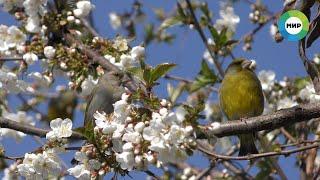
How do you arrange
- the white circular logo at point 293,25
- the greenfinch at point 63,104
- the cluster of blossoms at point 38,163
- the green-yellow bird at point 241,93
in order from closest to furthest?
the cluster of blossoms at point 38,163
the white circular logo at point 293,25
the green-yellow bird at point 241,93
the greenfinch at point 63,104

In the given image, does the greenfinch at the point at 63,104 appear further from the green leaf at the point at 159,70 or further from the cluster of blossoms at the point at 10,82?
the green leaf at the point at 159,70

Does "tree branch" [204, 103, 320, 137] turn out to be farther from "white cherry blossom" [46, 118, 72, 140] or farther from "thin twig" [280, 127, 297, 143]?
"thin twig" [280, 127, 297, 143]

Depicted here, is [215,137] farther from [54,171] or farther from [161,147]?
[54,171]

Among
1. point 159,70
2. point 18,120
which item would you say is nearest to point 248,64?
point 18,120

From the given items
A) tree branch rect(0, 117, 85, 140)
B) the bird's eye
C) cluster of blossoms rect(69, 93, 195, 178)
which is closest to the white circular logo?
cluster of blossoms rect(69, 93, 195, 178)

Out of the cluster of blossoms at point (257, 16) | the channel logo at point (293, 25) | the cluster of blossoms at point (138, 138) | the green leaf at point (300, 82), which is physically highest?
the cluster of blossoms at point (257, 16)

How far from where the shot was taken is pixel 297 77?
562 cm

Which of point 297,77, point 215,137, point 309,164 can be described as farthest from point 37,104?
point 215,137

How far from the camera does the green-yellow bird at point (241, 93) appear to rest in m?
5.28

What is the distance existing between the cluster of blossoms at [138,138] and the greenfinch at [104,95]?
72.9 inches

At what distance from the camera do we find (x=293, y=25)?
3.81 m

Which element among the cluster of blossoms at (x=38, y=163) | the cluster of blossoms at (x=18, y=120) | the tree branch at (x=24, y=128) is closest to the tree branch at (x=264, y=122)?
the tree branch at (x=24, y=128)

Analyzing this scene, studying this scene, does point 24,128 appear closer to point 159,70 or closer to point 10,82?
point 159,70

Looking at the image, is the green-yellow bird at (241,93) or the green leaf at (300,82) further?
the green leaf at (300,82)
